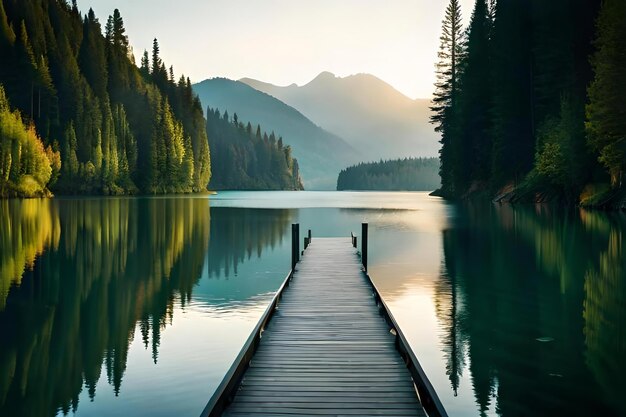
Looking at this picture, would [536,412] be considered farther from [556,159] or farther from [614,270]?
[556,159]

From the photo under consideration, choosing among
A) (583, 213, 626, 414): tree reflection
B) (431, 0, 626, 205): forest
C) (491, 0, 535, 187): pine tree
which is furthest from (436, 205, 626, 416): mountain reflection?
(491, 0, 535, 187): pine tree

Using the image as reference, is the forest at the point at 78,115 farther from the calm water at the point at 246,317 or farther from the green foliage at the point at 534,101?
the green foliage at the point at 534,101

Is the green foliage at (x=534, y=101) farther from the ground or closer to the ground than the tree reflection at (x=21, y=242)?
farther from the ground

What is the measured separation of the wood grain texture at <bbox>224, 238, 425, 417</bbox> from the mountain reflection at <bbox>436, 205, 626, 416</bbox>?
1.50 meters

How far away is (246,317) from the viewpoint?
15.6m

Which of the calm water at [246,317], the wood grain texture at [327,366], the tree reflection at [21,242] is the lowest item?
the calm water at [246,317]

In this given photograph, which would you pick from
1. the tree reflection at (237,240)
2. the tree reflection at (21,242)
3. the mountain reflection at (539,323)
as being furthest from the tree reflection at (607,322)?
the tree reflection at (21,242)

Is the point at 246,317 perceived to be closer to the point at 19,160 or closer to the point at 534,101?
the point at 534,101

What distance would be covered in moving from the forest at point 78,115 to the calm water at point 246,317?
56.4 meters

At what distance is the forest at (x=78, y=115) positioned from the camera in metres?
83.2

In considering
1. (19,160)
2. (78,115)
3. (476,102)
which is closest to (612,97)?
(476,102)

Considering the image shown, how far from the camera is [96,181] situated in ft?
347

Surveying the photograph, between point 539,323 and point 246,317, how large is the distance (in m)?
7.42

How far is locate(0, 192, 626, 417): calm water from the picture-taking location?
9586mm
